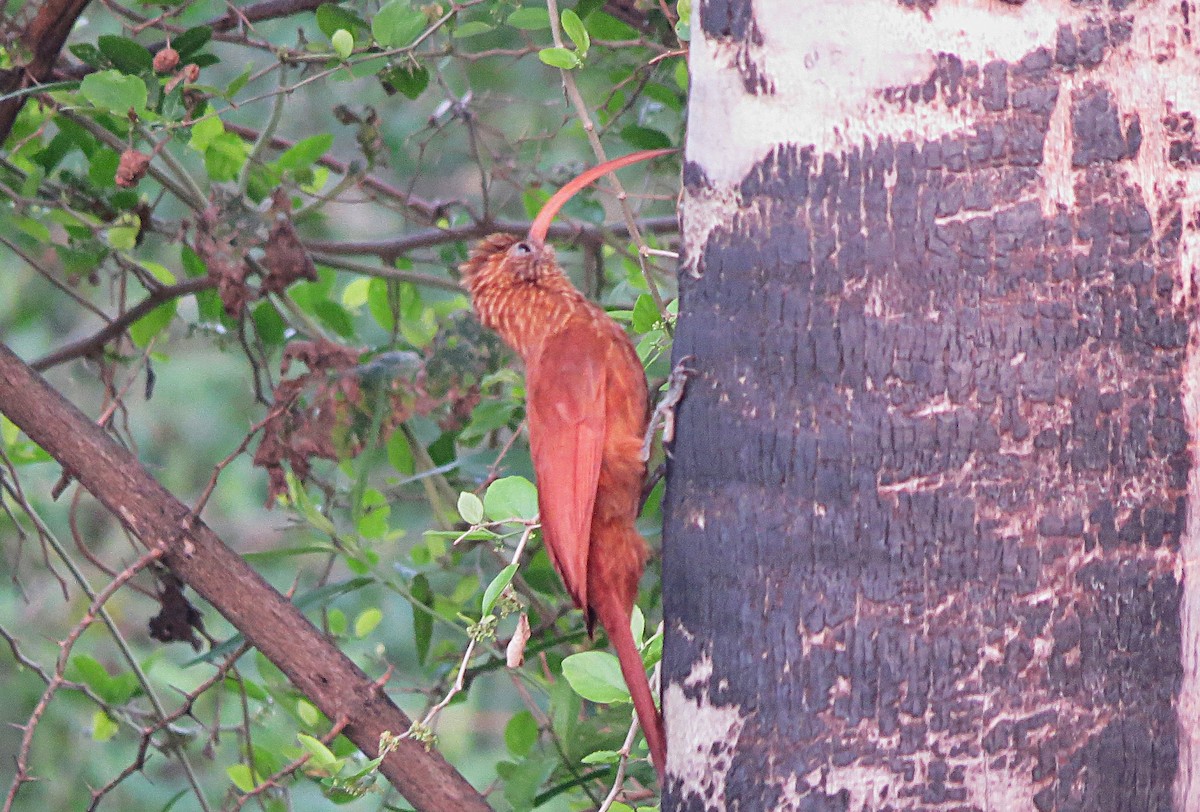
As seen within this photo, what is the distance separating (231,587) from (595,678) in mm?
641

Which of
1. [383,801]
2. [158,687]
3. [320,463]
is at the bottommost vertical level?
[158,687]

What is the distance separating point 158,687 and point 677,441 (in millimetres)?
3860

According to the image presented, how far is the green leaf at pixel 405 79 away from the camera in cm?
252

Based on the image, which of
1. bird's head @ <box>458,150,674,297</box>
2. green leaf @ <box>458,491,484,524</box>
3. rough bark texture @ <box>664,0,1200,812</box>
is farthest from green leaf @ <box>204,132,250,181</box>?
rough bark texture @ <box>664,0,1200,812</box>

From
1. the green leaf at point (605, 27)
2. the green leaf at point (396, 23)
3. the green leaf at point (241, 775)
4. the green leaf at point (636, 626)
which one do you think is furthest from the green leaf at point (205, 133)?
the green leaf at point (636, 626)

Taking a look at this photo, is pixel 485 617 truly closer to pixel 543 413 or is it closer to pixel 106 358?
pixel 543 413

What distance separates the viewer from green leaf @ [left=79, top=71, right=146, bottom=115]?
2.30 m

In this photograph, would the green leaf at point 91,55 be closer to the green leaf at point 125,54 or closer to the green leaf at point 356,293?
the green leaf at point 125,54

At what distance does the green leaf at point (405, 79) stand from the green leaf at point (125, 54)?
429mm

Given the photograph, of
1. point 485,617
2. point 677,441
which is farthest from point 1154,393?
point 485,617

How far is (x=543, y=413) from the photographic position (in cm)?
229

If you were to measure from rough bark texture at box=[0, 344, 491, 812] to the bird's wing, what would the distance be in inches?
14.1

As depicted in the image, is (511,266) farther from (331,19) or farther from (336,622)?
(336,622)

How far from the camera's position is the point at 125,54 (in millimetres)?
2461
